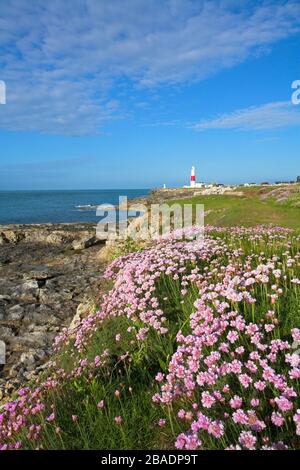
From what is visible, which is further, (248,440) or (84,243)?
(84,243)

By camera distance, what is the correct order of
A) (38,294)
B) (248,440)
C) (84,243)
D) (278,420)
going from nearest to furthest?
(248,440) → (278,420) → (38,294) → (84,243)

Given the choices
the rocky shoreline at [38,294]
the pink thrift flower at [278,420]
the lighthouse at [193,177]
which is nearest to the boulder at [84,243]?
the rocky shoreline at [38,294]

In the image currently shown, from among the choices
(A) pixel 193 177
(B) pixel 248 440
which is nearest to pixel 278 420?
(B) pixel 248 440

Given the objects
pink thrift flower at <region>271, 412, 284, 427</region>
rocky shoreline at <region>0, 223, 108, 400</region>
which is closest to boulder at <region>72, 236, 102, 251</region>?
rocky shoreline at <region>0, 223, 108, 400</region>

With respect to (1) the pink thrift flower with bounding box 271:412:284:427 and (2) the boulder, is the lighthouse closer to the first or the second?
(2) the boulder

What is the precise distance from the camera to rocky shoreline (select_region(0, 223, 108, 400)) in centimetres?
934

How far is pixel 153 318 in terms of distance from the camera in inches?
197

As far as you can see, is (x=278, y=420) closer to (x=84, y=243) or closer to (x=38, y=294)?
(x=38, y=294)

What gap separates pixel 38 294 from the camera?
15312 mm

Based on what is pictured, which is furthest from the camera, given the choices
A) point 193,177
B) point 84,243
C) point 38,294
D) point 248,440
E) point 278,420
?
point 193,177

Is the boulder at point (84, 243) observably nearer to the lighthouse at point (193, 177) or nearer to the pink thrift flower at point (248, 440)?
the pink thrift flower at point (248, 440)

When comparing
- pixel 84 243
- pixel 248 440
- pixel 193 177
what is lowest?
pixel 84 243

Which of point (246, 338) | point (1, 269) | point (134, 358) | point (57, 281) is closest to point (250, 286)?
point (246, 338)
